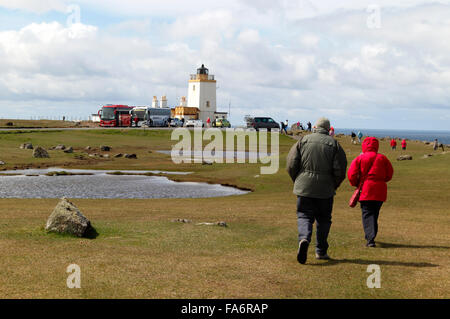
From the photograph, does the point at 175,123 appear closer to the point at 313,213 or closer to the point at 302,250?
the point at 313,213

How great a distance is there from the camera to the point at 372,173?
564 inches

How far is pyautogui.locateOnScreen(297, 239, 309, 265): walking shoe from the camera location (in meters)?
12.2

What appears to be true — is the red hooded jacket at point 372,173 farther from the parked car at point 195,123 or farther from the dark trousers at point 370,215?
the parked car at point 195,123

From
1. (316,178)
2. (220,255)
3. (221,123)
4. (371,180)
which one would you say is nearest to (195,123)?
(221,123)

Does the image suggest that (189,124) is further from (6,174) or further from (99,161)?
(6,174)

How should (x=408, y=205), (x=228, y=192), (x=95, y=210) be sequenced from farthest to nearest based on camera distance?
(x=228, y=192), (x=408, y=205), (x=95, y=210)

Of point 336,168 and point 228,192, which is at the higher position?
point 336,168

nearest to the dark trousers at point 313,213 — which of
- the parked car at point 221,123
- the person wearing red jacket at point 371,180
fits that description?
the person wearing red jacket at point 371,180

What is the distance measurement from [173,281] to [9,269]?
137 inches

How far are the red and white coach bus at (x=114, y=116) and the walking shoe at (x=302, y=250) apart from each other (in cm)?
10380

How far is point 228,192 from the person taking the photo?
122ft

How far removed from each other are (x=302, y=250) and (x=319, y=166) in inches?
74.7
